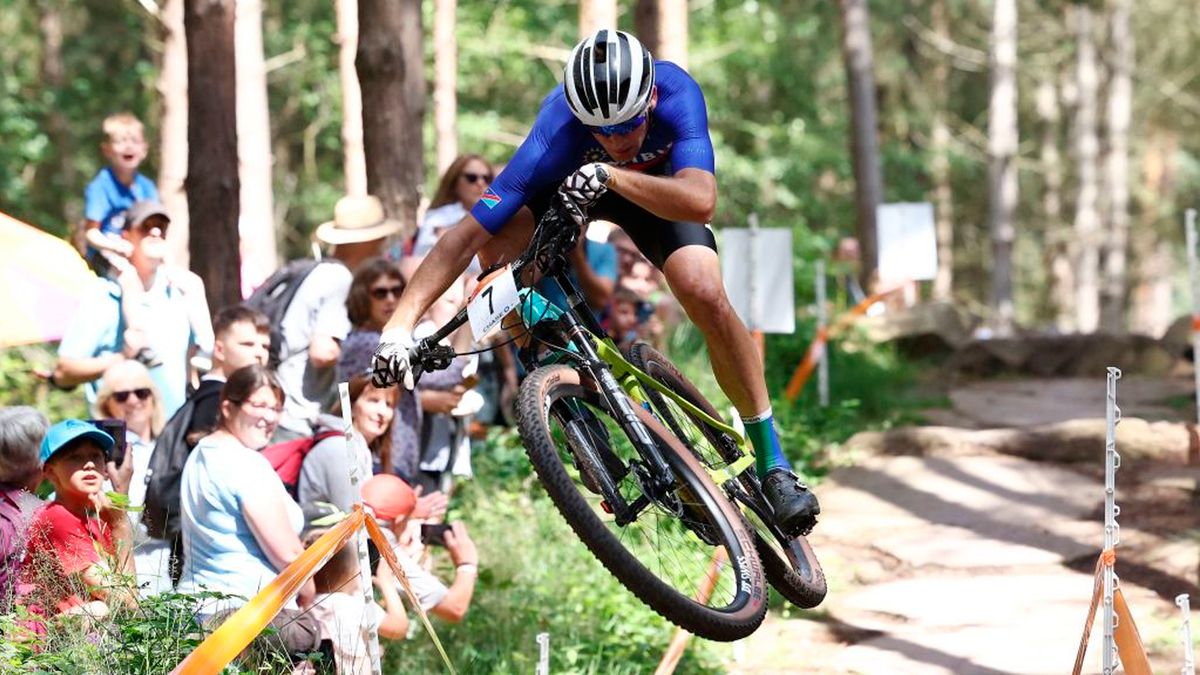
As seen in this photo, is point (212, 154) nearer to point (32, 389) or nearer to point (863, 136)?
point (32, 389)

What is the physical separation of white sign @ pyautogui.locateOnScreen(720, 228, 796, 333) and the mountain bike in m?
5.37

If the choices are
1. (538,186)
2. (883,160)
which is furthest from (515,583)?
(883,160)

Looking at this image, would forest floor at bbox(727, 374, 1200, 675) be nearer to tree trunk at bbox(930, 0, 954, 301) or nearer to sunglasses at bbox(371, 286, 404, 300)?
sunglasses at bbox(371, 286, 404, 300)

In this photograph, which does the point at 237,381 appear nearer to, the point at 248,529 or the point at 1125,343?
the point at 248,529

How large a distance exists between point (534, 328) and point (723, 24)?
25.1 metres

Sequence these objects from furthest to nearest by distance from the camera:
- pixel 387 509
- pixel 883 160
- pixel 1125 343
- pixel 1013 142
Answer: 1. pixel 883 160
2. pixel 1013 142
3. pixel 1125 343
4. pixel 387 509

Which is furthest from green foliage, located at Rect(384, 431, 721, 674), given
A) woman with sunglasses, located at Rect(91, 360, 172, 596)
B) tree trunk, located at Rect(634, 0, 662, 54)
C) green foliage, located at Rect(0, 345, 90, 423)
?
tree trunk, located at Rect(634, 0, 662, 54)

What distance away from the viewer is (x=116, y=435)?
633cm

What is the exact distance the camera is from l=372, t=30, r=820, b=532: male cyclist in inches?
203

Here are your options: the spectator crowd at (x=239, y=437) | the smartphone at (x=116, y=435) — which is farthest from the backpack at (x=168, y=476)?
the smartphone at (x=116, y=435)

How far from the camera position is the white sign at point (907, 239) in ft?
48.2

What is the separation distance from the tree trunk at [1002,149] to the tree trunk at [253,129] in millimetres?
14835

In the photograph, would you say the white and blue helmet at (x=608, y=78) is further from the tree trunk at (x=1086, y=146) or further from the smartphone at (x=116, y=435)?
the tree trunk at (x=1086, y=146)

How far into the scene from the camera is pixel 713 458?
6105mm
